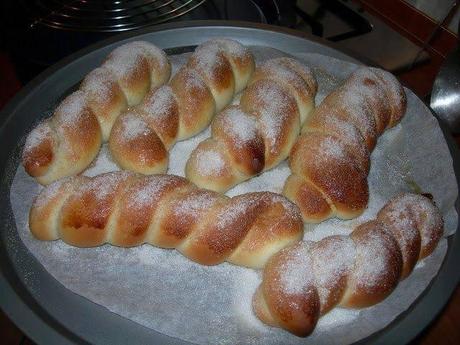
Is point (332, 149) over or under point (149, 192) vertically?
over

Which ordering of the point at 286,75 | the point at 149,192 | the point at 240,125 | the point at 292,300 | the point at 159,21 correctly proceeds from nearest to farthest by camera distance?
the point at 292,300 < the point at 149,192 < the point at 240,125 < the point at 286,75 < the point at 159,21

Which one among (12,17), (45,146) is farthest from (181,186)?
(12,17)

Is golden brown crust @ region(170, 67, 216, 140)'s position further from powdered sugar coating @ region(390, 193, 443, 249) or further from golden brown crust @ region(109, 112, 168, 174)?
powdered sugar coating @ region(390, 193, 443, 249)

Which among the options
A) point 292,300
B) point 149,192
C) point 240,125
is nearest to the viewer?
point 292,300

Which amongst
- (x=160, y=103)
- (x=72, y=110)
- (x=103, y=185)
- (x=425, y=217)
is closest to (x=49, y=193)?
(x=103, y=185)

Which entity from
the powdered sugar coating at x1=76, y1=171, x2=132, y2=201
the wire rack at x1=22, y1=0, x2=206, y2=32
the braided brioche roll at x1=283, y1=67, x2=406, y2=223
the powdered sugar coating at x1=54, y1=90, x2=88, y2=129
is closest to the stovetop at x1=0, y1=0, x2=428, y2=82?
the wire rack at x1=22, y1=0, x2=206, y2=32

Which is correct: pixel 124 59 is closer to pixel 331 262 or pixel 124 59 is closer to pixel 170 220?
pixel 170 220

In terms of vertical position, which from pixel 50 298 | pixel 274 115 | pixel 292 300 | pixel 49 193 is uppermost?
pixel 274 115

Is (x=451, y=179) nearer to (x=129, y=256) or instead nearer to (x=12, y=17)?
(x=129, y=256)
